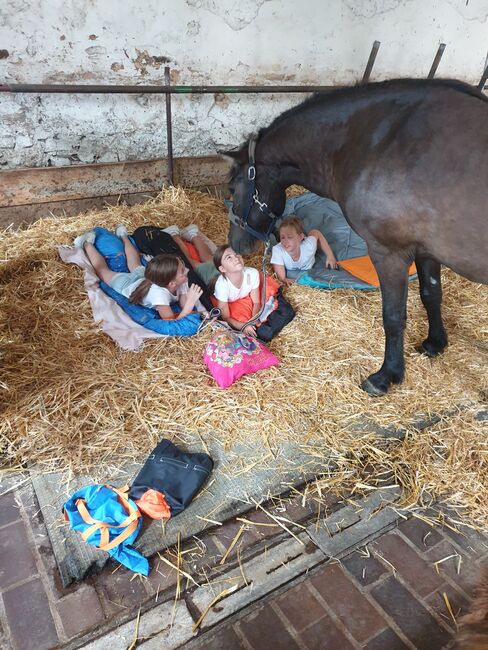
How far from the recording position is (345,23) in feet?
17.6

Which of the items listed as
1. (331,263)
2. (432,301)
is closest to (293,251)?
(331,263)

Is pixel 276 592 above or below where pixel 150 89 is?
below

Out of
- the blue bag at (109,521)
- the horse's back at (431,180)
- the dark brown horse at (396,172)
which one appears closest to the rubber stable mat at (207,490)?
the blue bag at (109,521)

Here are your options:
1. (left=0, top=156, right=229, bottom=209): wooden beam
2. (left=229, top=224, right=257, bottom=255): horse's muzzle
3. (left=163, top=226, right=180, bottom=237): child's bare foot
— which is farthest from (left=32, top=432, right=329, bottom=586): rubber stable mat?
(left=0, top=156, right=229, bottom=209): wooden beam

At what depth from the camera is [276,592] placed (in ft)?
5.49

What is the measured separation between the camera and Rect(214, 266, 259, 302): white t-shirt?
10.4 ft

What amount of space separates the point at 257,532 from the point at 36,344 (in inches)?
75.4

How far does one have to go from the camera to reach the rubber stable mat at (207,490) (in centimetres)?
180

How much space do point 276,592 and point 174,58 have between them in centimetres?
486

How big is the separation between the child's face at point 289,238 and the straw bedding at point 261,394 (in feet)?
1.41

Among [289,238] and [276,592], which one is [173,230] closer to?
[289,238]

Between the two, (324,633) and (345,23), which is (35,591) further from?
(345,23)

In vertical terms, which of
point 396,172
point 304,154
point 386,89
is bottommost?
point 304,154

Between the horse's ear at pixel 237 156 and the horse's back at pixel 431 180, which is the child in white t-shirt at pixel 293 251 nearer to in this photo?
the horse's ear at pixel 237 156
